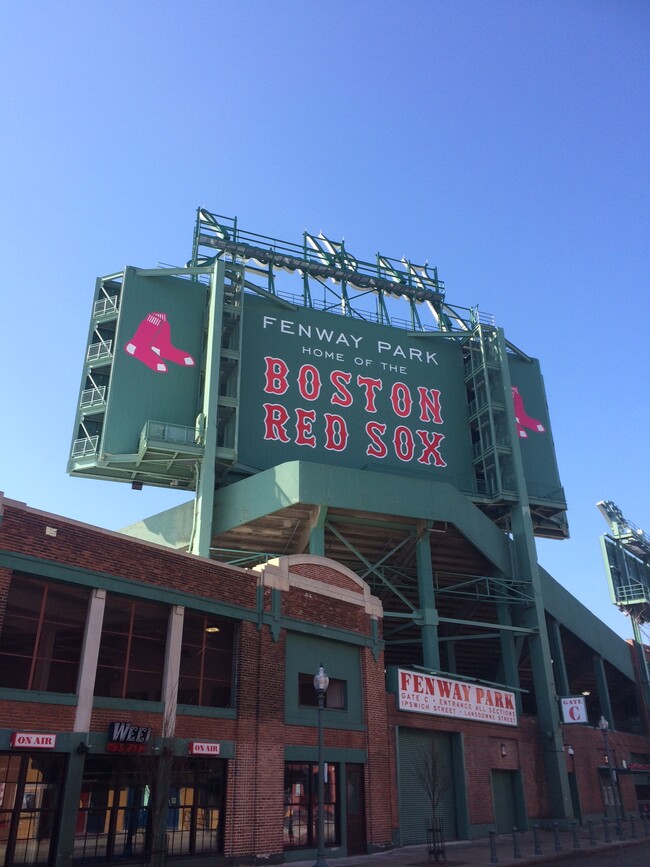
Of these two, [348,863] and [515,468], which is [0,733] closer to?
[348,863]

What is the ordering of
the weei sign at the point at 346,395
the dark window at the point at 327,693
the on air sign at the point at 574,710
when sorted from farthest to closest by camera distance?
the weei sign at the point at 346,395, the on air sign at the point at 574,710, the dark window at the point at 327,693

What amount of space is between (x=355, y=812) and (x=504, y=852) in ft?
18.5

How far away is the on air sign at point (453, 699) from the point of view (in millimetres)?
32156

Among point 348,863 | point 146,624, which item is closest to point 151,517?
point 146,624

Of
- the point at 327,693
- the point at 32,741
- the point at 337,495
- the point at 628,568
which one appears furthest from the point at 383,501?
the point at 628,568

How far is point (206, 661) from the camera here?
2470 centimetres

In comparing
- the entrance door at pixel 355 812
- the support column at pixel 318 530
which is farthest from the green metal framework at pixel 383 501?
the entrance door at pixel 355 812

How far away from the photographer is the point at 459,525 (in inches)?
1612

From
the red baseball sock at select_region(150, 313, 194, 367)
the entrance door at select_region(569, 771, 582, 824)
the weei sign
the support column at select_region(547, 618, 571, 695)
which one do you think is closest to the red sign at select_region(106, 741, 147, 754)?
the weei sign

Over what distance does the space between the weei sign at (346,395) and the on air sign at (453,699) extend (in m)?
14.6

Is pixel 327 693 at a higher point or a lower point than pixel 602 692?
lower

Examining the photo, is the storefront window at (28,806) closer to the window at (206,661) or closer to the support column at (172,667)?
the support column at (172,667)

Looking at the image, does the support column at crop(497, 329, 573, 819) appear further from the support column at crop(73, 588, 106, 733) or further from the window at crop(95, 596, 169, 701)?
the support column at crop(73, 588, 106, 733)

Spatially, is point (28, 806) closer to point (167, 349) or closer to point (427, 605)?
point (427, 605)
